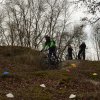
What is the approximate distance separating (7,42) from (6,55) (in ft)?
90.8

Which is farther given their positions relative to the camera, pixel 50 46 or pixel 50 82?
pixel 50 46

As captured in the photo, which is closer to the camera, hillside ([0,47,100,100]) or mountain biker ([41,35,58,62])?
hillside ([0,47,100,100])

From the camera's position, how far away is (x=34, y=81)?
621 inches

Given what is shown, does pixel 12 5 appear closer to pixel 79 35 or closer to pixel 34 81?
pixel 79 35

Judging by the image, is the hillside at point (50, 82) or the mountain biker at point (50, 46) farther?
the mountain biker at point (50, 46)

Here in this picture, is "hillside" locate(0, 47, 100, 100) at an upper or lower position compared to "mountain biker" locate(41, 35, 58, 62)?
lower

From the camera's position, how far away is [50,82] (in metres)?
15.7

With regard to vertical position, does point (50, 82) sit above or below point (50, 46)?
below

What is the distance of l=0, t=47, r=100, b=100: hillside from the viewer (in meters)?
12.5

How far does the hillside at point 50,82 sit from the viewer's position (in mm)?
12492

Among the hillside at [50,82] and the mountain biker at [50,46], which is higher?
the mountain biker at [50,46]

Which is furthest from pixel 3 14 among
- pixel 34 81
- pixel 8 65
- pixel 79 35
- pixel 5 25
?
pixel 34 81

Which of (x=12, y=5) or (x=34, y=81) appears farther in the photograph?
(x=12, y=5)

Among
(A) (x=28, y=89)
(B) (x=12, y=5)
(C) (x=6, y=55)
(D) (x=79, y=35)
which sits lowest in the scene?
(A) (x=28, y=89)
